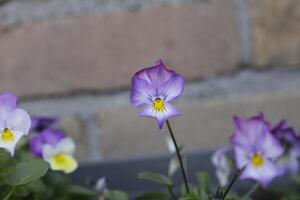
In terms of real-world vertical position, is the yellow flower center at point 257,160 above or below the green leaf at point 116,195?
above

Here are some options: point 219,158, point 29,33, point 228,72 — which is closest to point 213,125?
point 228,72

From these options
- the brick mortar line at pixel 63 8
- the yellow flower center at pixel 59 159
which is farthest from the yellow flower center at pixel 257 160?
the brick mortar line at pixel 63 8

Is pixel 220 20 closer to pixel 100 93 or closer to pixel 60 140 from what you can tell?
pixel 100 93

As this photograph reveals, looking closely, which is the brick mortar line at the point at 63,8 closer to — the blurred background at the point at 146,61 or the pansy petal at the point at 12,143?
the blurred background at the point at 146,61

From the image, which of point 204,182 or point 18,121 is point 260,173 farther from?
point 18,121

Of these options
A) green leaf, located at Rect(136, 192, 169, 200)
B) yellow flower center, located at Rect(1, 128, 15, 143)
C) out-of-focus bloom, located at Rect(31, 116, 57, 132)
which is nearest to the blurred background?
out-of-focus bloom, located at Rect(31, 116, 57, 132)

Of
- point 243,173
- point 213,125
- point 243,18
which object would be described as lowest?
point 243,173

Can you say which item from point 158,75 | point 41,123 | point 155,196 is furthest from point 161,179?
point 41,123
